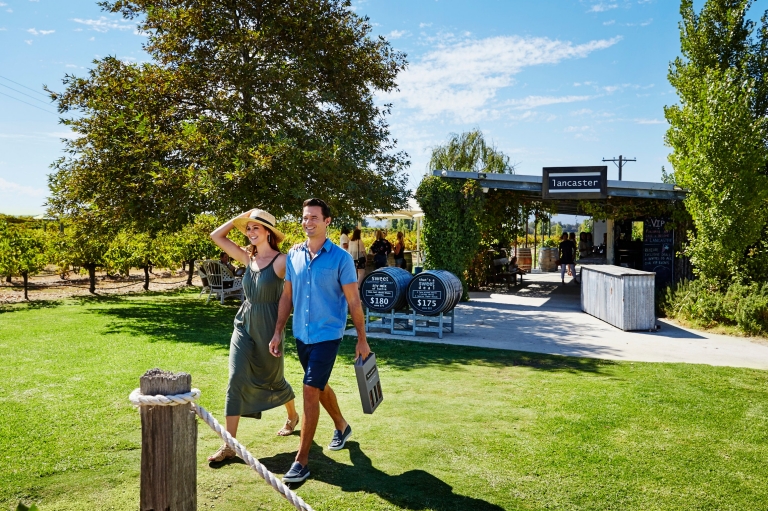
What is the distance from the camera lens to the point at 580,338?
10.5 metres

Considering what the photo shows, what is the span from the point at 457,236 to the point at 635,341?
5.82 meters

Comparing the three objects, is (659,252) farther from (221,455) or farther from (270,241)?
(221,455)

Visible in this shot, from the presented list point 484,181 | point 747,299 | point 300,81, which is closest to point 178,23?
point 300,81

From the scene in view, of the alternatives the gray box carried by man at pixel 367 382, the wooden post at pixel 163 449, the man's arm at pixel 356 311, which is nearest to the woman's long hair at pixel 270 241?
the man's arm at pixel 356 311

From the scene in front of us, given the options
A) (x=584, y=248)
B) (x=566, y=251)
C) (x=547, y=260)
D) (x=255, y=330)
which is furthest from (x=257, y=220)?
(x=547, y=260)

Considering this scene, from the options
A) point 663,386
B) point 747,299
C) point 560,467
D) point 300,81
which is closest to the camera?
point 560,467

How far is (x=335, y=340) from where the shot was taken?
4.40m

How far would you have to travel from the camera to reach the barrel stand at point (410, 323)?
34.2 ft

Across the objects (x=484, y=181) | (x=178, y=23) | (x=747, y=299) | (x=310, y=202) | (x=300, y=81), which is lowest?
(x=747, y=299)

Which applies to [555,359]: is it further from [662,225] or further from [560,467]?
[662,225]

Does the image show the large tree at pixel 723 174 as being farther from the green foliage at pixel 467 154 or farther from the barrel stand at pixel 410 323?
the green foliage at pixel 467 154

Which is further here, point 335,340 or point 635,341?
point 635,341

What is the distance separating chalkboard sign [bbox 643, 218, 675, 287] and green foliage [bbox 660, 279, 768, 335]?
7.05 feet

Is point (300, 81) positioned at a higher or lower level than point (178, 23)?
lower
